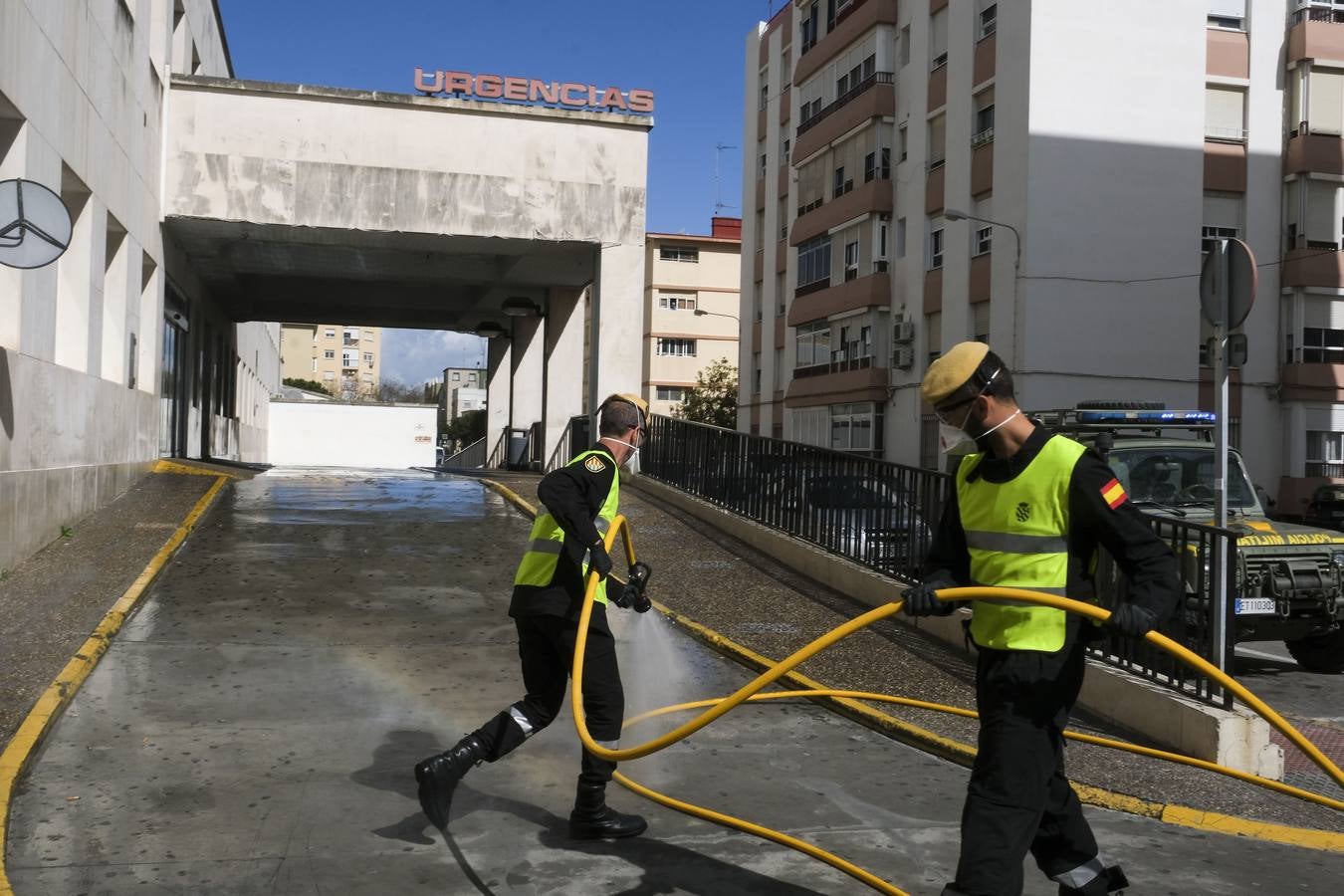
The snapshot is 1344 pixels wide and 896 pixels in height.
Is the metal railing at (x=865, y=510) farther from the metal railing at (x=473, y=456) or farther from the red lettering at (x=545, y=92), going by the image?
Answer: the metal railing at (x=473, y=456)

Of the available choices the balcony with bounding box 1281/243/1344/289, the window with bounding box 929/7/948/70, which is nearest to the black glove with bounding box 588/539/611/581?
the balcony with bounding box 1281/243/1344/289

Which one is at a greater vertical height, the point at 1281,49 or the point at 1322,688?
the point at 1281,49

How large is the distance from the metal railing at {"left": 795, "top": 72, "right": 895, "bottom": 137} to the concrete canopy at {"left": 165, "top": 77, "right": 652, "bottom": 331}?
19.1 m

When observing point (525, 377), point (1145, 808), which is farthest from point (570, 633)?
point (525, 377)

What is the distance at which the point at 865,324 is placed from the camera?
129 ft

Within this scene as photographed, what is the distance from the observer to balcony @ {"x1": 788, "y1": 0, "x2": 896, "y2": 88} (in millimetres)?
38625

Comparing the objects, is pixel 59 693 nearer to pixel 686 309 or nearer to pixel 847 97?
pixel 847 97

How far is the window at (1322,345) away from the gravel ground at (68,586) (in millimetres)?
29917

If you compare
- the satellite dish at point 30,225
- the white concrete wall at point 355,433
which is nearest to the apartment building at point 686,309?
the white concrete wall at point 355,433

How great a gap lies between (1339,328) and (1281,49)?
7.88 meters

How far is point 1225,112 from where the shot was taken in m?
32.6

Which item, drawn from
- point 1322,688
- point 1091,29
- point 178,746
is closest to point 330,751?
point 178,746

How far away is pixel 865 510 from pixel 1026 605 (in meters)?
7.88

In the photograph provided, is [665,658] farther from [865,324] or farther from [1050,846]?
[865,324]
